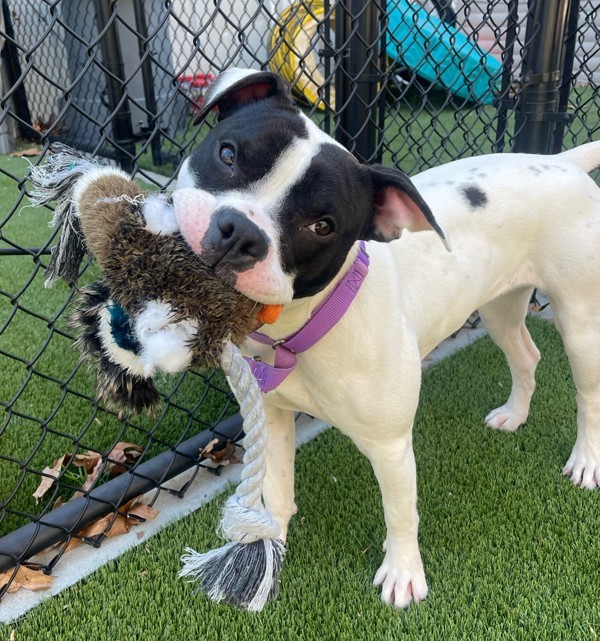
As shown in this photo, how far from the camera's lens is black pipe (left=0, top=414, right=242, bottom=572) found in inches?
79.1

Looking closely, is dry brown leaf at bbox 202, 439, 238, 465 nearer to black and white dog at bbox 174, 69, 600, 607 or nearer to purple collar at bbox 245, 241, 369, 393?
black and white dog at bbox 174, 69, 600, 607

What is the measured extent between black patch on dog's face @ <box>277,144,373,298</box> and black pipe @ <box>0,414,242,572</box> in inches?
49.1

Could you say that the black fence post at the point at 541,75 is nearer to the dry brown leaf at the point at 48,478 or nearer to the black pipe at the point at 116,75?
the black pipe at the point at 116,75

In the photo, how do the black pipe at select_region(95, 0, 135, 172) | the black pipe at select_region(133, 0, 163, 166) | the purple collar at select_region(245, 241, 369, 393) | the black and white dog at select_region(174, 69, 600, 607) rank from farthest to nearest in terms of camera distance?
the black pipe at select_region(133, 0, 163, 166) < the black pipe at select_region(95, 0, 135, 172) < the purple collar at select_region(245, 241, 369, 393) < the black and white dog at select_region(174, 69, 600, 607)

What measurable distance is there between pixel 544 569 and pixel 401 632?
55 cm

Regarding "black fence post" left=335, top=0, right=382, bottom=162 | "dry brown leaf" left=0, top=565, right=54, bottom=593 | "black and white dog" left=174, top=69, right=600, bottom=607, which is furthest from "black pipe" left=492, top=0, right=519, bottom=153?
"dry brown leaf" left=0, top=565, right=54, bottom=593

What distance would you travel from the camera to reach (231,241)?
1.19 m

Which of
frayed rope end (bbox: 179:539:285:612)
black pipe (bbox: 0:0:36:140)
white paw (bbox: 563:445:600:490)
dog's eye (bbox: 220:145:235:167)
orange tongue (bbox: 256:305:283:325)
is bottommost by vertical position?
black pipe (bbox: 0:0:36:140)

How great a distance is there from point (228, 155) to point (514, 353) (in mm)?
1841

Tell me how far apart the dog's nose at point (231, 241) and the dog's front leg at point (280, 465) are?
0.90m

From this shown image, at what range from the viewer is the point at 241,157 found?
4.48 feet

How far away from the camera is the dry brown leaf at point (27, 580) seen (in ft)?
6.45

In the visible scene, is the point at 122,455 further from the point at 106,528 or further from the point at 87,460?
the point at 106,528

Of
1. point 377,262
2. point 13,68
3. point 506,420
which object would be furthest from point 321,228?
point 13,68
